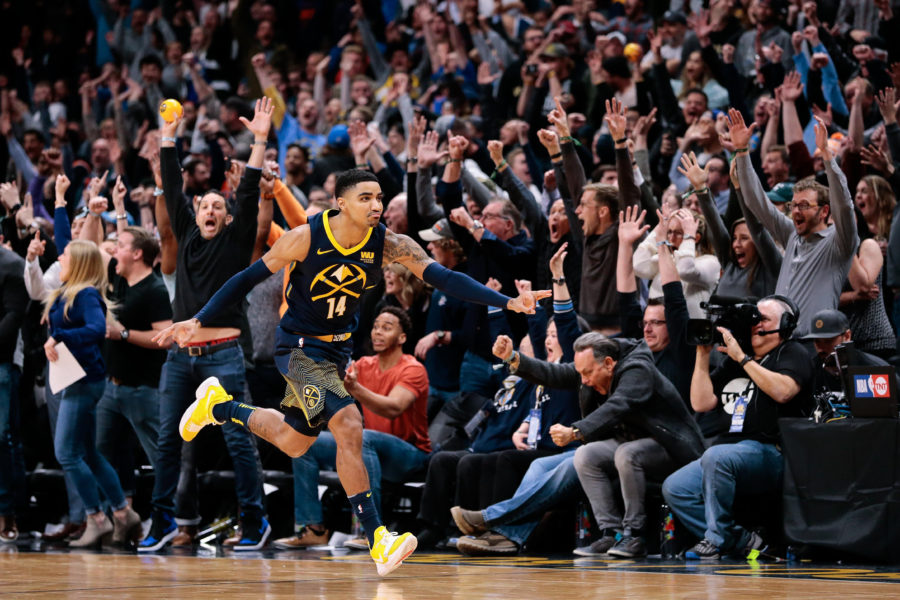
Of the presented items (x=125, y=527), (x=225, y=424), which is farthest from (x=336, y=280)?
(x=125, y=527)

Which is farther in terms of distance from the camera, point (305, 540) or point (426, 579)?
point (305, 540)

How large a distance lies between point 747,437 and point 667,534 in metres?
0.75

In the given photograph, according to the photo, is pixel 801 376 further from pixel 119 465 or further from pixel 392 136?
pixel 392 136

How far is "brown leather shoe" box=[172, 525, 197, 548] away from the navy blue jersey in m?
2.58

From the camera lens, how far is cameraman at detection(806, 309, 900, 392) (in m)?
6.91

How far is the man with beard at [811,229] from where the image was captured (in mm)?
7250

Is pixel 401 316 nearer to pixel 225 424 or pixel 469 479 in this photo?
pixel 469 479

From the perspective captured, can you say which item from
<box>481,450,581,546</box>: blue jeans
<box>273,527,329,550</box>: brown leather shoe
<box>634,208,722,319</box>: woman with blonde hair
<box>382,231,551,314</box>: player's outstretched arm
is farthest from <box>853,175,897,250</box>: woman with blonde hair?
<box>273,527,329,550</box>: brown leather shoe

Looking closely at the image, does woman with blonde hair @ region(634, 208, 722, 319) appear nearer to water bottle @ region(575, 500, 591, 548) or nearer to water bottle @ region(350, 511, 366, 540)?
water bottle @ region(575, 500, 591, 548)

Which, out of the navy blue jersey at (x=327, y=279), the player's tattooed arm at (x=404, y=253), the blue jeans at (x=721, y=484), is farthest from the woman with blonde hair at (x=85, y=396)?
the blue jeans at (x=721, y=484)

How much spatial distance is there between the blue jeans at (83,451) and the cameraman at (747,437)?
3906mm

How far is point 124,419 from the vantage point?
29.1ft

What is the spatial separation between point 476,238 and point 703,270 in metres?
1.65

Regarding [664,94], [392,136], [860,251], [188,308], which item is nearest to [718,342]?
[860,251]
